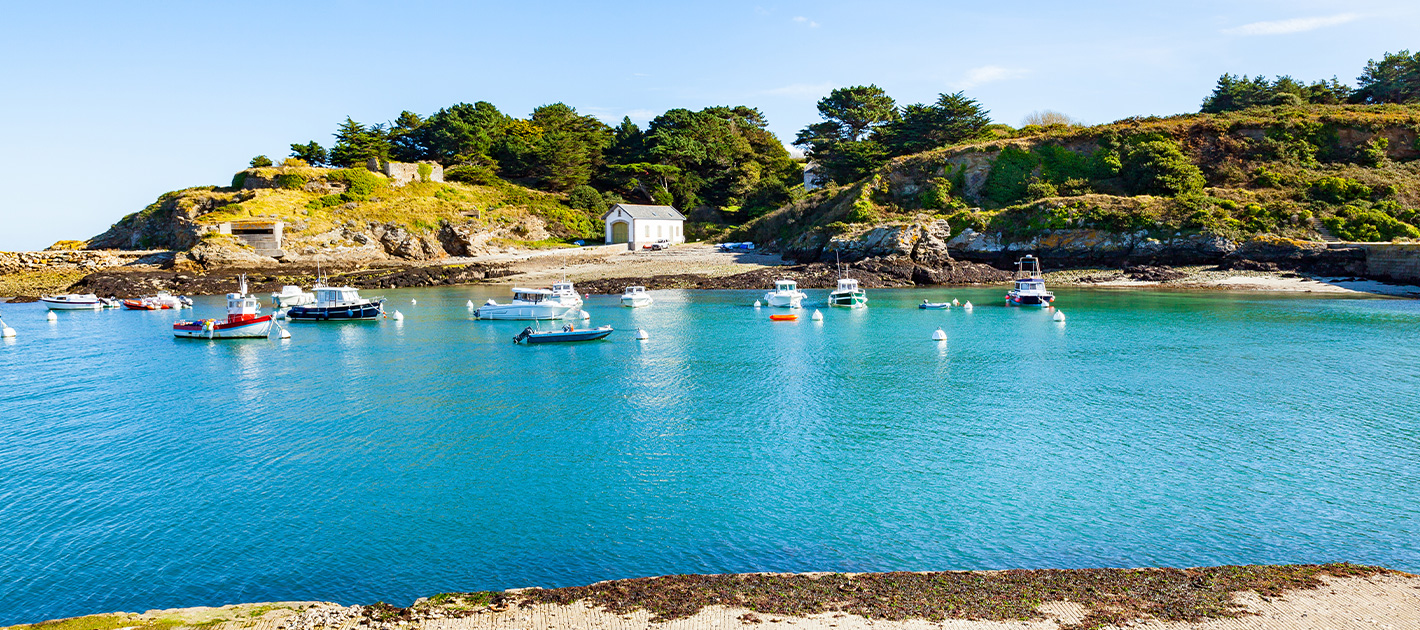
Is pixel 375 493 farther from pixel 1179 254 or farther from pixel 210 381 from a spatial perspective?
pixel 1179 254

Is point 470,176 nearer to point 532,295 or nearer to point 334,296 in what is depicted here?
point 334,296

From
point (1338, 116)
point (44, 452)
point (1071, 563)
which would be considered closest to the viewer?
point (1071, 563)

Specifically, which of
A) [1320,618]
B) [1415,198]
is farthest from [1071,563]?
[1415,198]

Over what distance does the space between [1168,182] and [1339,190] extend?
1087cm

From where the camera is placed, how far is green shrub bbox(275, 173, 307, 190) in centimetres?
7800

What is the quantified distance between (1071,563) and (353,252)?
235 feet

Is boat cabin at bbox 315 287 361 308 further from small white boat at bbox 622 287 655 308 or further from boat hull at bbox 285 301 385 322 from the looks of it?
small white boat at bbox 622 287 655 308

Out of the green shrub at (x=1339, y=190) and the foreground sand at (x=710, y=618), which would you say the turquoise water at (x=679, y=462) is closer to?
the foreground sand at (x=710, y=618)

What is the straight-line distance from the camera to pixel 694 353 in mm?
31172

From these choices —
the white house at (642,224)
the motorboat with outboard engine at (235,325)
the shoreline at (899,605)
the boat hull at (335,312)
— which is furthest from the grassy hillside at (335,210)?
the shoreline at (899,605)

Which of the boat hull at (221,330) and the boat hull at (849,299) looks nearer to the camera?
the boat hull at (221,330)

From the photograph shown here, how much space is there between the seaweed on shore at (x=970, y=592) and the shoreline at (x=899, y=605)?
2cm

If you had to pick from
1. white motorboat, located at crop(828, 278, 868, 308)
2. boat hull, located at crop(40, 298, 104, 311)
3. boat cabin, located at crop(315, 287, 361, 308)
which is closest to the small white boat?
white motorboat, located at crop(828, 278, 868, 308)

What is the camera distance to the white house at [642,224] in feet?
253
